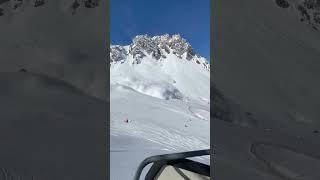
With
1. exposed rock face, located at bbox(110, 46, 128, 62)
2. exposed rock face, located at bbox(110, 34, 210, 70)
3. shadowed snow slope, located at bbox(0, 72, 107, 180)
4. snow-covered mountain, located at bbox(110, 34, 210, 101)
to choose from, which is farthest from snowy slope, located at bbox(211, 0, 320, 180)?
exposed rock face, located at bbox(110, 46, 128, 62)

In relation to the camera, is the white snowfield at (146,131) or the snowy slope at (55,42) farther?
the snowy slope at (55,42)

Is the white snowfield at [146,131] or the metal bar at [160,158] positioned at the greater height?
the metal bar at [160,158]

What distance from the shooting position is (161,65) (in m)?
27.0

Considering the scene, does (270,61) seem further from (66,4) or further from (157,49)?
(157,49)

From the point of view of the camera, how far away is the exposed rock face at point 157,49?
28.5m

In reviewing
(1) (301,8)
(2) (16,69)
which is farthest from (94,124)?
(1) (301,8)

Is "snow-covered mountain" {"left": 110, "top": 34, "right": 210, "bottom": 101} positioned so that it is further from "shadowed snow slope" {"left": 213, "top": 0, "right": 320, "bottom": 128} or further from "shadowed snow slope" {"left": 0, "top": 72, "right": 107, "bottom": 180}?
"shadowed snow slope" {"left": 0, "top": 72, "right": 107, "bottom": 180}

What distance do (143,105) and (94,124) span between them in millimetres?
4088

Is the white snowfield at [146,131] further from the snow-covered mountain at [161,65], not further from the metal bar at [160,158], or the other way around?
the snow-covered mountain at [161,65]

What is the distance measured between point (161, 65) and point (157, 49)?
389 cm

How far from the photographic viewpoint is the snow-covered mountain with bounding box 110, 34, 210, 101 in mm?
20609

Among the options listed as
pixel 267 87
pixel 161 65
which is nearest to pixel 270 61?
pixel 267 87

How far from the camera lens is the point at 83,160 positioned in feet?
9.43

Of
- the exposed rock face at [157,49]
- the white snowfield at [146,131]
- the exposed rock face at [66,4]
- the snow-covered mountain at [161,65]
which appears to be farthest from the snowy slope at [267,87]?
the exposed rock face at [157,49]
